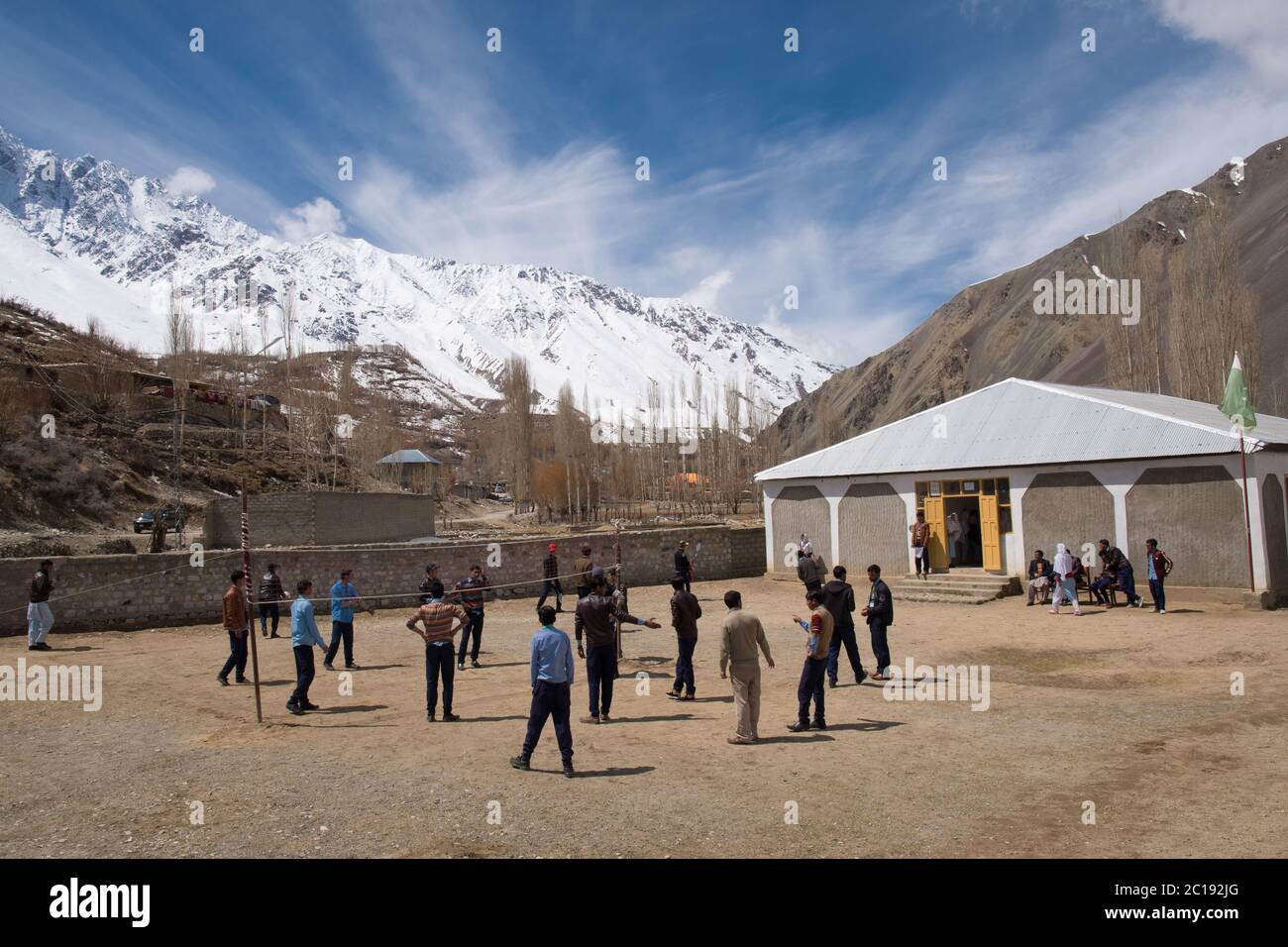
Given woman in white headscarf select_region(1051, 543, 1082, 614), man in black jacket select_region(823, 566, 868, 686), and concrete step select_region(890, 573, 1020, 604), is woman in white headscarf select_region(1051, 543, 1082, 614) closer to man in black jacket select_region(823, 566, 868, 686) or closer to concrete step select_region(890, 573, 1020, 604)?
concrete step select_region(890, 573, 1020, 604)

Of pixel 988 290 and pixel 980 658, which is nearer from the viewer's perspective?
pixel 980 658

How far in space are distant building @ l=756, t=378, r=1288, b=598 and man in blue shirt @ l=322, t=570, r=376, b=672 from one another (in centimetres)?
1468

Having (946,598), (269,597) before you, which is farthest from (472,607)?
(946,598)

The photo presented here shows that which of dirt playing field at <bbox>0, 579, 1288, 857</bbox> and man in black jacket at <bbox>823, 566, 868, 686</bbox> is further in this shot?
man in black jacket at <bbox>823, 566, 868, 686</bbox>

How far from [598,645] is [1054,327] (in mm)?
87891

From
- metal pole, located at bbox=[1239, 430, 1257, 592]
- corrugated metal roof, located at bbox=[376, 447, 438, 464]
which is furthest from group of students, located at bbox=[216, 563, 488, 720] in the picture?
corrugated metal roof, located at bbox=[376, 447, 438, 464]

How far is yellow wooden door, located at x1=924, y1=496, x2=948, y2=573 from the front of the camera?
2109 cm

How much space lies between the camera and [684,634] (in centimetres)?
1012

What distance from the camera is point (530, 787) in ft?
22.3

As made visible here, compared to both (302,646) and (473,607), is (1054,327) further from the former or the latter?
(302,646)
